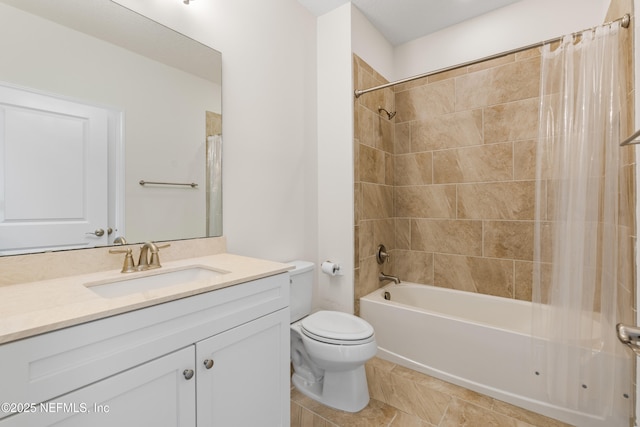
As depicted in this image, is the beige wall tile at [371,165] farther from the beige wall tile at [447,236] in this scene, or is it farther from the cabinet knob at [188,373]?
the cabinet knob at [188,373]

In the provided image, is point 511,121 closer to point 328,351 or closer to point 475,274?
point 475,274

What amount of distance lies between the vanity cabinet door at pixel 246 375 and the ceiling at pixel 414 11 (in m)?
2.24

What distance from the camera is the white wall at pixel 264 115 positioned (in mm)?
1633

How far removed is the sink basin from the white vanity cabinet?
26 centimetres

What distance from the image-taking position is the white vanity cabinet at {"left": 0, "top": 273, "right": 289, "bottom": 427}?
2.10 ft

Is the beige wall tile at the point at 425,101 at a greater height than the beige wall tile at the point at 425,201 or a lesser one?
greater

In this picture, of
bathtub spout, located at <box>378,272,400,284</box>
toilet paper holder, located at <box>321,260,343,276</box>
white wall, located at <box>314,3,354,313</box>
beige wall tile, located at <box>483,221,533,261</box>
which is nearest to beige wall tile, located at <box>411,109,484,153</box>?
beige wall tile, located at <box>483,221,533,261</box>

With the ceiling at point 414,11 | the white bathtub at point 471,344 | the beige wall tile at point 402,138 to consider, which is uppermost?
the ceiling at point 414,11

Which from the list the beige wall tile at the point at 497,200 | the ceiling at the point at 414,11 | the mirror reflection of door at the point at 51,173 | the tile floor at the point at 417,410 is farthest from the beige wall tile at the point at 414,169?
the mirror reflection of door at the point at 51,173

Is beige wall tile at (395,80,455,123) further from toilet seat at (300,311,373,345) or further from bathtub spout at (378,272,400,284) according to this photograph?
toilet seat at (300,311,373,345)

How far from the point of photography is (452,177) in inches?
96.2

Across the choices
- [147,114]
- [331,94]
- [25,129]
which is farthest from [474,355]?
[25,129]

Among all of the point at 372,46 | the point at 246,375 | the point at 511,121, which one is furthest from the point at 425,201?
the point at 246,375

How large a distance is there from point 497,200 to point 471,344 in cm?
113
